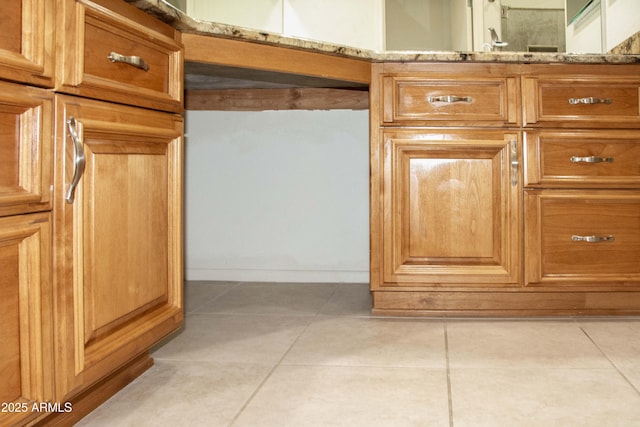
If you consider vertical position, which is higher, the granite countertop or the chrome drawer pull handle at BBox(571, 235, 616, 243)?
the granite countertop

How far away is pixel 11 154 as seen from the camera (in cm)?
88

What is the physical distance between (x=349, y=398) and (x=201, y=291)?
4.63ft

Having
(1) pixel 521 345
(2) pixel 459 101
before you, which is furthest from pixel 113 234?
(2) pixel 459 101

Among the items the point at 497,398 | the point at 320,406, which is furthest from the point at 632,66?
the point at 320,406

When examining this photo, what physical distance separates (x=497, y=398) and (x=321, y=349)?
539 mm

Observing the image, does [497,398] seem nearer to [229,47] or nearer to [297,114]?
[229,47]

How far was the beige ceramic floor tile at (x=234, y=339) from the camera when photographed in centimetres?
156

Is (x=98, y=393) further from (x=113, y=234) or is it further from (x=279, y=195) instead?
(x=279, y=195)

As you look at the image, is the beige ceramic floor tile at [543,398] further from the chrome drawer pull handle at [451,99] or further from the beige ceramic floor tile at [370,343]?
the chrome drawer pull handle at [451,99]

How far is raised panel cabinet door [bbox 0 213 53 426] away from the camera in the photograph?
2.80 ft

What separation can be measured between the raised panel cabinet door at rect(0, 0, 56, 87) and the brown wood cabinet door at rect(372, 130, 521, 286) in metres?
1.22

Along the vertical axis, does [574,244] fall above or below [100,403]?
above

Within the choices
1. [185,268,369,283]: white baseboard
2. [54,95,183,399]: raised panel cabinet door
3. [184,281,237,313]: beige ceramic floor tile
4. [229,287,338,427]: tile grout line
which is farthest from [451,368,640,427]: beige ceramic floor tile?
[185,268,369,283]: white baseboard

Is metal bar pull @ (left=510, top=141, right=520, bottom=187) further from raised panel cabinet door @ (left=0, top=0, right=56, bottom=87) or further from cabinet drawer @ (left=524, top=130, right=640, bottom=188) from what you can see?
raised panel cabinet door @ (left=0, top=0, right=56, bottom=87)
